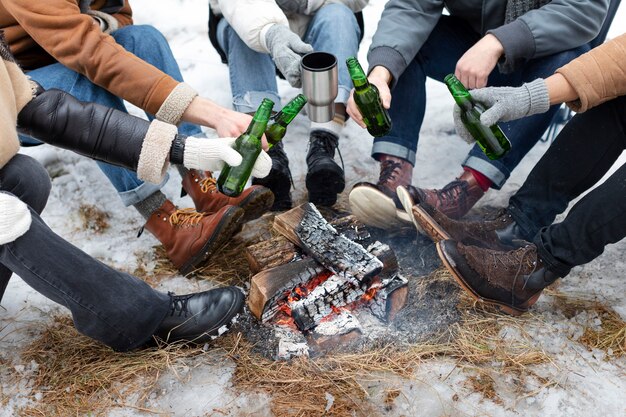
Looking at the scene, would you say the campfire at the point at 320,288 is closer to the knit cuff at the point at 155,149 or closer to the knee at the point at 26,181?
the knit cuff at the point at 155,149

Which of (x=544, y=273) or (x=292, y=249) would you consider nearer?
(x=544, y=273)

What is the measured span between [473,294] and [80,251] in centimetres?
153

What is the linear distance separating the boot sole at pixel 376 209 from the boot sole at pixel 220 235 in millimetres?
549

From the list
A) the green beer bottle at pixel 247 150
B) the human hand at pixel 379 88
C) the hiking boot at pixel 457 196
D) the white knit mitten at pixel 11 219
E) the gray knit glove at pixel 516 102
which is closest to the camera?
the white knit mitten at pixel 11 219

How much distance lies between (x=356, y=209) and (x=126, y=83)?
1.19m

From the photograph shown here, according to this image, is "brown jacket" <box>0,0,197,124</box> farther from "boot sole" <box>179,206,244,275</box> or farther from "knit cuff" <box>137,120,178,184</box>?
"boot sole" <box>179,206,244,275</box>

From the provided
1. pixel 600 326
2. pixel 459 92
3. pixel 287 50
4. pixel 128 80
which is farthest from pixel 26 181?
pixel 600 326

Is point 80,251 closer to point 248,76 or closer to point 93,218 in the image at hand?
point 93,218

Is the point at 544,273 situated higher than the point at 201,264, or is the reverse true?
the point at 544,273

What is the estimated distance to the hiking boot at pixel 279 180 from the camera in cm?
286

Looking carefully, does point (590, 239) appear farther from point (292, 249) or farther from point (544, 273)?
point (292, 249)

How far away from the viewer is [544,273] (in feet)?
7.32

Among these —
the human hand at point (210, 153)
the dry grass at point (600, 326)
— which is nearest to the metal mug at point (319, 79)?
the human hand at point (210, 153)

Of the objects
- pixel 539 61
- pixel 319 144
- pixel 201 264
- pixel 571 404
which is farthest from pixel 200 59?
pixel 571 404
